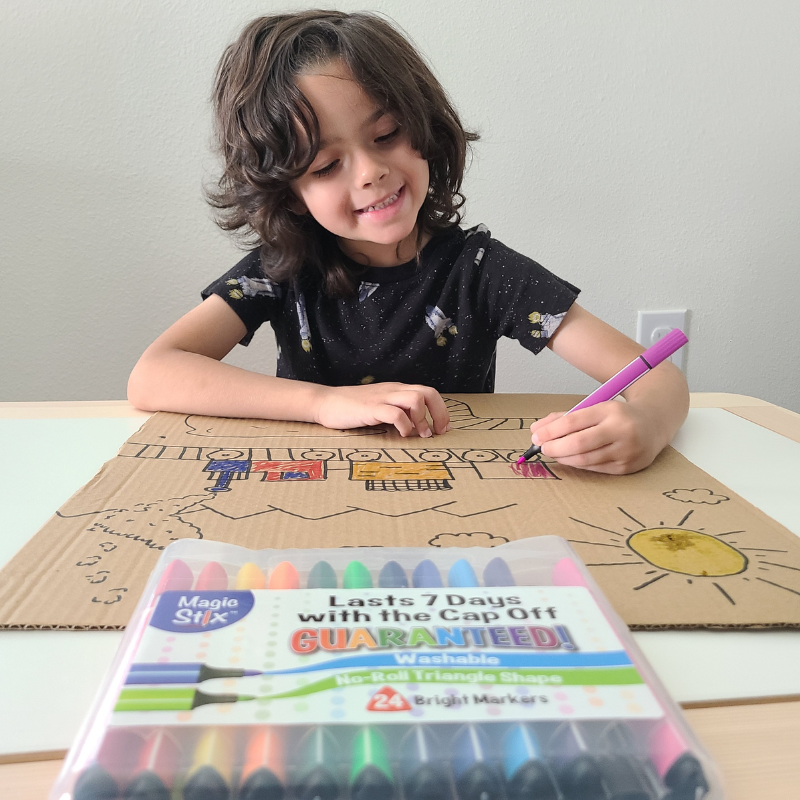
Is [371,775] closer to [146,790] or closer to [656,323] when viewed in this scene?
[146,790]

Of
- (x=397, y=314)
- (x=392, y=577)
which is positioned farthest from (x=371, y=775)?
(x=397, y=314)

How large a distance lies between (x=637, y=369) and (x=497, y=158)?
2.47 feet

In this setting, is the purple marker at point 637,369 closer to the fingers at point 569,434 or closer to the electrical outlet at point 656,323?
the fingers at point 569,434

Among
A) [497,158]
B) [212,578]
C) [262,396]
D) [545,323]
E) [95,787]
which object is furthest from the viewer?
[497,158]

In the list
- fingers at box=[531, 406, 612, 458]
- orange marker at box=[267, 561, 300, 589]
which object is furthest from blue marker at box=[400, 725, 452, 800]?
fingers at box=[531, 406, 612, 458]

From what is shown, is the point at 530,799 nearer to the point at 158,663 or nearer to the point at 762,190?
the point at 158,663

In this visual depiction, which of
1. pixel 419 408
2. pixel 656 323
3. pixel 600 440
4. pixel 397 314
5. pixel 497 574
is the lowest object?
pixel 497 574

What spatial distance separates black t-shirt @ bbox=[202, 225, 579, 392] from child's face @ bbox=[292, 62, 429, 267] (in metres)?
0.10

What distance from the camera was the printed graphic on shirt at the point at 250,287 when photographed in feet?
2.71

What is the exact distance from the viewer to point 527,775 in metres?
0.19

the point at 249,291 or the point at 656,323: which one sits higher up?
the point at 656,323

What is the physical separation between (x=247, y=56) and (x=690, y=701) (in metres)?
0.69

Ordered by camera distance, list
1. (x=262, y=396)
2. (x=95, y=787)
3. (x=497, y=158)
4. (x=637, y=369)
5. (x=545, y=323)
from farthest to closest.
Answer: (x=497, y=158), (x=545, y=323), (x=262, y=396), (x=637, y=369), (x=95, y=787)

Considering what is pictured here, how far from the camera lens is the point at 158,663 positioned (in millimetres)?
231
